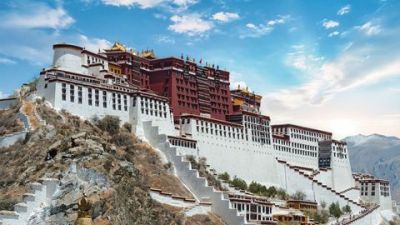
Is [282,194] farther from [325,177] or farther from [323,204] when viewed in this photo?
[325,177]

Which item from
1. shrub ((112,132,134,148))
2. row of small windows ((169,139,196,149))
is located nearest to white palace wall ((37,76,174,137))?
row of small windows ((169,139,196,149))

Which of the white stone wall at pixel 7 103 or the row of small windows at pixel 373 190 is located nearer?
the white stone wall at pixel 7 103

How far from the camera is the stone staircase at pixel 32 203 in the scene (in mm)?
49031

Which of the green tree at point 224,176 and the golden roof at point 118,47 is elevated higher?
the golden roof at point 118,47

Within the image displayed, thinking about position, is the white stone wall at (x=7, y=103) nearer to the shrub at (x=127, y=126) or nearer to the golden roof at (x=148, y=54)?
the shrub at (x=127, y=126)

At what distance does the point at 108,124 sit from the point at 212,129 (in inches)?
567

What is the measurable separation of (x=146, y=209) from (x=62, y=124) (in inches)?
477

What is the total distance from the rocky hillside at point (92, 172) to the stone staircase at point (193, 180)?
3.00ft

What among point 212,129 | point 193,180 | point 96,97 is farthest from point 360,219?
point 96,97

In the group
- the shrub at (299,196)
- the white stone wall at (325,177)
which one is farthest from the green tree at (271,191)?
the white stone wall at (325,177)

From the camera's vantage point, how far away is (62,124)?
205 feet

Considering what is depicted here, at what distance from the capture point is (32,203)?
51.2m

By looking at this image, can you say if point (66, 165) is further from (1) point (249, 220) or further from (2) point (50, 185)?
(1) point (249, 220)

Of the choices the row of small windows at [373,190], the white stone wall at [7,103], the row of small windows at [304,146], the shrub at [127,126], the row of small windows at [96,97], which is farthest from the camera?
the row of small windows at [373,190]
